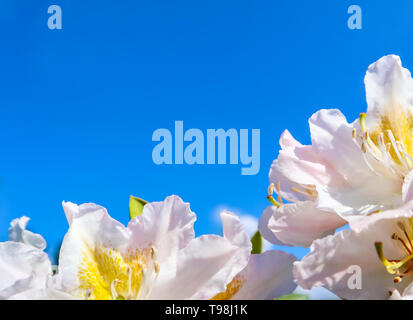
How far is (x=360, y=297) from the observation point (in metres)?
0.53

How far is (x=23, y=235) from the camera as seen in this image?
0.78 meters

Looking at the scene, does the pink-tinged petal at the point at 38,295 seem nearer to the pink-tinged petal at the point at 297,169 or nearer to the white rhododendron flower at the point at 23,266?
the white rhododendron flower at the point at 23,266

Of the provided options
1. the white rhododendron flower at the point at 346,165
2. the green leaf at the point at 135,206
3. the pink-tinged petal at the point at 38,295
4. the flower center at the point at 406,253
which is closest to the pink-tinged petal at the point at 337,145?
the white rhododendron flower at the point at 346,165

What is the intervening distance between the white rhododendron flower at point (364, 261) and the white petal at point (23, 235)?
0.44 metres

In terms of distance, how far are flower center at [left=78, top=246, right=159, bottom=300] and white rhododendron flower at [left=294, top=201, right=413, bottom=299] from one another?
0.19 metres

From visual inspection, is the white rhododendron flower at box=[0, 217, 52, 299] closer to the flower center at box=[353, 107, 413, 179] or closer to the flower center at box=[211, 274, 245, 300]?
the flower center at box=[211, 274, 245, 300]

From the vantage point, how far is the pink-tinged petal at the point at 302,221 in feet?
1.91

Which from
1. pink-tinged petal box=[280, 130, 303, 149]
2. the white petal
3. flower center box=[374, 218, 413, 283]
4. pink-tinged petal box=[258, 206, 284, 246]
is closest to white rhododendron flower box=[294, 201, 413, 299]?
flower center box=[374, 218, 413, 283]

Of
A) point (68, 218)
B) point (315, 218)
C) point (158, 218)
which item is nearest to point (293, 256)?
point (315, 218)
